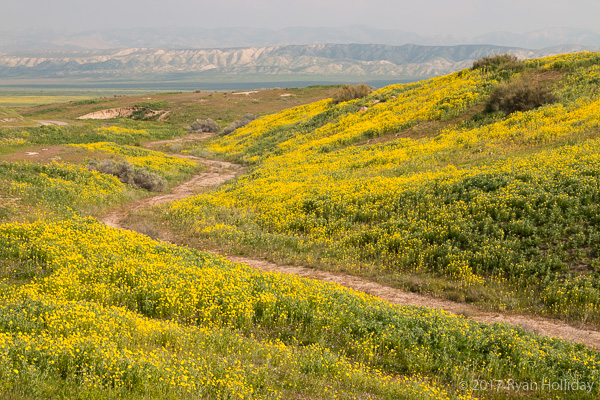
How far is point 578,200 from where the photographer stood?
11945 mm

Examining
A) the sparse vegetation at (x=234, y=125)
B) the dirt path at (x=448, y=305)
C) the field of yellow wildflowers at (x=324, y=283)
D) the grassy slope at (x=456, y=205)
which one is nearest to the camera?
the field of yellow wildflowers at (x=324, y=283)

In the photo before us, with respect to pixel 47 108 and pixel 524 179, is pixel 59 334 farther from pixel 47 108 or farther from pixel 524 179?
pixel 47 108

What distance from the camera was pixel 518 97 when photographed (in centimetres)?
2473

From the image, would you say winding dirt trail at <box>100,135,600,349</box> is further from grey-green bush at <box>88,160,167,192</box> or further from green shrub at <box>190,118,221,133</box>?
green shrub at <box>190,118,221,133</box>

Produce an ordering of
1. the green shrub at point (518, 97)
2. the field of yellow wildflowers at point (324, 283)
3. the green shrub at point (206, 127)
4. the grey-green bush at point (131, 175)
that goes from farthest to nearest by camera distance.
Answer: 1. the green shrub at point (206, 127)
2. the grey-green bush at point (131, 175)
3. the green shrub at point (518, 97)
4. the field of yellow wildflowers at point (324, 283)

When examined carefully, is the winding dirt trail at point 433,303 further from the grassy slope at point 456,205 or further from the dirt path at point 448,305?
the grassy slope at point 456,205

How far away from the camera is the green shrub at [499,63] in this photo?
3184cm

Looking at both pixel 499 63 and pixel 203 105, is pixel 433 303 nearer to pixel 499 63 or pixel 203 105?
pixel 499 63

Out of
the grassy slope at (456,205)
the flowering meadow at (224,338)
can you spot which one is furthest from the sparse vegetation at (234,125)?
the flowering meadow at (224,338)

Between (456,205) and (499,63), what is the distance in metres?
26.6

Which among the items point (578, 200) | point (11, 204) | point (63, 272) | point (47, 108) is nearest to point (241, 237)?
point (63, 272)

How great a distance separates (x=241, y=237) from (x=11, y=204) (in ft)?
30.7

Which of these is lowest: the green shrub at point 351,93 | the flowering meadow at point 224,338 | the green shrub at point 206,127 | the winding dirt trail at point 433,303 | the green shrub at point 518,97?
the winding dirt trail at point 433,303

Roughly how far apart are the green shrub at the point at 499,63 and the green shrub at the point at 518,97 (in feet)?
22.5
